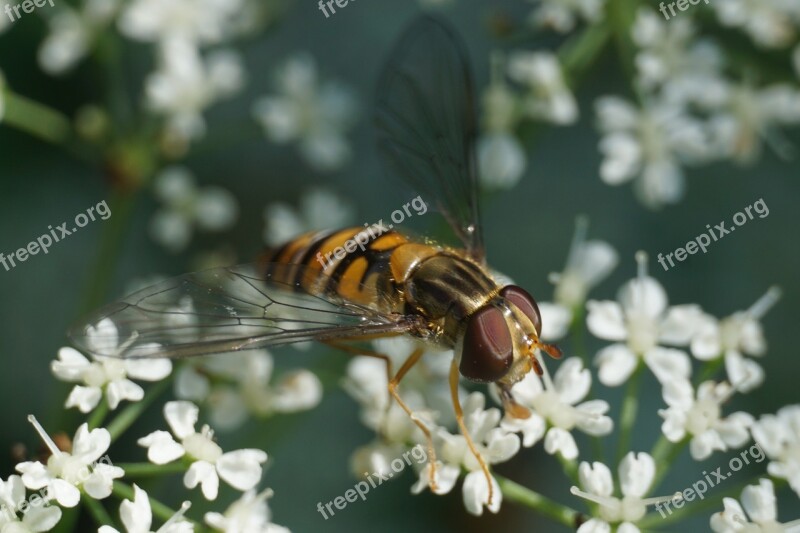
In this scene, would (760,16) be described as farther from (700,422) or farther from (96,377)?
(96,377)

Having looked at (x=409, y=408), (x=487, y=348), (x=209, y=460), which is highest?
(x=209, y=460)

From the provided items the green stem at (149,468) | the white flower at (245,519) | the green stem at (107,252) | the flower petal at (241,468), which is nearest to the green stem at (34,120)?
the green stem at (107,252)

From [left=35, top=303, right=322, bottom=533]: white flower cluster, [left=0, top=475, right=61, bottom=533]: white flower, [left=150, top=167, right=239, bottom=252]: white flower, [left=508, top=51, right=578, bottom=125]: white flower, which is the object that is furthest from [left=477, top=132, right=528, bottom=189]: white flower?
[left=0, top=475, right=61, bottom=533]: white flower

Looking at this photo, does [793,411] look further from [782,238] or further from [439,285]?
[782,238]

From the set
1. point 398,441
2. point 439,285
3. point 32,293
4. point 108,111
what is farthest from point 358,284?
point 32,293

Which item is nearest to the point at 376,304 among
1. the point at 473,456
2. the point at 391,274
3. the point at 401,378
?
the point at 391,274

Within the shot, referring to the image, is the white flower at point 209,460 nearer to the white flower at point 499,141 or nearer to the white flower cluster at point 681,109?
the white flower at point 499,141
